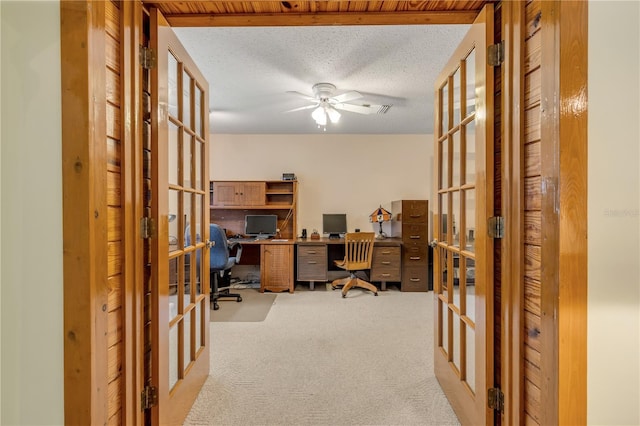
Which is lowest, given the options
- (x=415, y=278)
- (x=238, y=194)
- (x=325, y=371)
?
(x=325, y=371)

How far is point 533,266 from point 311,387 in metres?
1.52

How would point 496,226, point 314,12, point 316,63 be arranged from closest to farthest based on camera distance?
point 496,226, point 314,12, point 316,63

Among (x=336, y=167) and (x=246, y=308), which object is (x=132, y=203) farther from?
(x=336, y=167)

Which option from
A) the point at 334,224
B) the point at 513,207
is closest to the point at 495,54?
the point at 513,207

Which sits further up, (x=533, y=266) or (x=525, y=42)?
(x=525, y=42)

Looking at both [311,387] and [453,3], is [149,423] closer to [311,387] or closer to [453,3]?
[311,387]

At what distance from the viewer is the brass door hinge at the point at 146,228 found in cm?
134

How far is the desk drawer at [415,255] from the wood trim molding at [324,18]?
3190mm

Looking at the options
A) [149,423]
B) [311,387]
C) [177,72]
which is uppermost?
[177,72]

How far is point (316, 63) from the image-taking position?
8.69 ft

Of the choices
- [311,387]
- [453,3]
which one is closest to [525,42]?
[453,3]

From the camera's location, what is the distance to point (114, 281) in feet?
3.94
